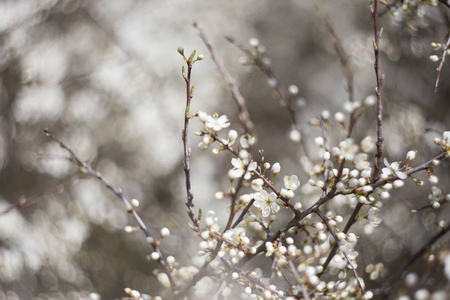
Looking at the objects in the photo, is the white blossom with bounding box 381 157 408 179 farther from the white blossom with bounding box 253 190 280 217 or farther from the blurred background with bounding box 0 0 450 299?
the blurred background with bounding box 0 0 450 299

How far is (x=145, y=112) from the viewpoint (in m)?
1.70

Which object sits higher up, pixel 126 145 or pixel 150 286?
pixel 126 145

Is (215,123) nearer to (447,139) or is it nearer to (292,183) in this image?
(292,183)

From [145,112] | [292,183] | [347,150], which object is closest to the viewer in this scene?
[347,150]

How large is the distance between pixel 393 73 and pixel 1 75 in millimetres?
1535

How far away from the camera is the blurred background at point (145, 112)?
122 cm

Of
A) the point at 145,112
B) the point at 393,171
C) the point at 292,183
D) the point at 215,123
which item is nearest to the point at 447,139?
the point at 393,171

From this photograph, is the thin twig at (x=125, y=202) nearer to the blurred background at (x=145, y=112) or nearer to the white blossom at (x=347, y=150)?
the white blossom at (x=347, y=150)

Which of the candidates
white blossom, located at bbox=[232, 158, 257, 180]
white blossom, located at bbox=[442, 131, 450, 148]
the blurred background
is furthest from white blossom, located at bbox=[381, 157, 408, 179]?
the blurred background

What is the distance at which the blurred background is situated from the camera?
4.00ft

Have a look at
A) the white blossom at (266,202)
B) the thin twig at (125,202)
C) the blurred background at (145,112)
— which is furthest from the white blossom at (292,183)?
the blurred background at (145,112)

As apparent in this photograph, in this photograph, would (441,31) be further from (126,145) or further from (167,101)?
(126,145)

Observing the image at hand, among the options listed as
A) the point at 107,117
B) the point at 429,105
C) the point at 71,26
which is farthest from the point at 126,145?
the point at 429,105

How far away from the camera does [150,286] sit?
51.6 inches
